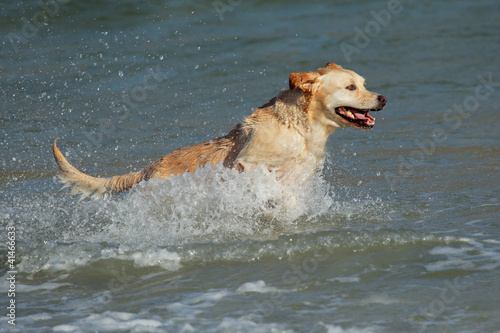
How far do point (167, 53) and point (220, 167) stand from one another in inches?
379

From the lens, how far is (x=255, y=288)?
452cm

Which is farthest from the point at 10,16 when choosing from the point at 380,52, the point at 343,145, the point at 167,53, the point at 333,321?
the point at 333,321

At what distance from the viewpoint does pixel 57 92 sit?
12.7m

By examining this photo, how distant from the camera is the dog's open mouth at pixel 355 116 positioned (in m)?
5.96

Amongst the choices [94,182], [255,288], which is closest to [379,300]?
[255,288]

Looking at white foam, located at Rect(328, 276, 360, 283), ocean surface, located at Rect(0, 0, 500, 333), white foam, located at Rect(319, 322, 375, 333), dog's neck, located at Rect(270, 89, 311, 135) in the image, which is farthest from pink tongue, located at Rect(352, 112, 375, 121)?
white foam, located at Rect(319, 322, 375, 333)

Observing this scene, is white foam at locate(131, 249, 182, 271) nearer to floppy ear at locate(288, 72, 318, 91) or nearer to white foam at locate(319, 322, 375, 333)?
white foam at locate(319, 322, 375, 333)

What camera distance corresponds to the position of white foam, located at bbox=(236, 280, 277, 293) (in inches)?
176

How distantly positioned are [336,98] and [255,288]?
2.29 metres

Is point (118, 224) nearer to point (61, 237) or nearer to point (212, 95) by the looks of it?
point (61, 237)

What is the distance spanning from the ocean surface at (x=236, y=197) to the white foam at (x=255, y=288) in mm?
18

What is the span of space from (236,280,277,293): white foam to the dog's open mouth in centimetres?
213

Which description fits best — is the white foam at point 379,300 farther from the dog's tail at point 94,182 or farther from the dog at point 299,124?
the dog's tail at point 94,182

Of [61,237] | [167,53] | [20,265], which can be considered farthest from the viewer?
[167,53]
